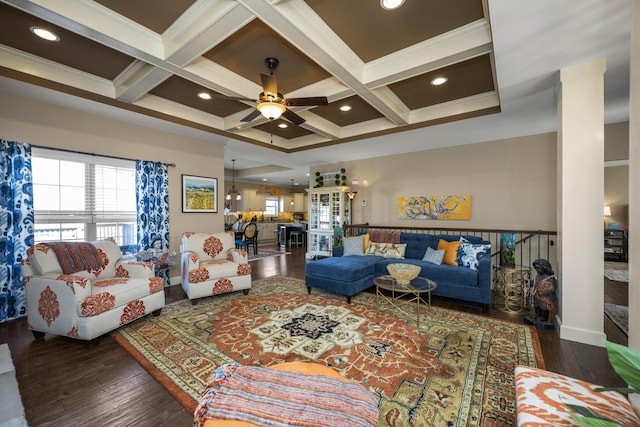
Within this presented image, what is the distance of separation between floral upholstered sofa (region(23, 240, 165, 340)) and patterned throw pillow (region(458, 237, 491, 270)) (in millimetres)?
4004

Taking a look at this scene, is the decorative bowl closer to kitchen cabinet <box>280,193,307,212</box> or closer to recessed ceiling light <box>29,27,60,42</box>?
recessed ceiling light <box>29,27,60,42</box>

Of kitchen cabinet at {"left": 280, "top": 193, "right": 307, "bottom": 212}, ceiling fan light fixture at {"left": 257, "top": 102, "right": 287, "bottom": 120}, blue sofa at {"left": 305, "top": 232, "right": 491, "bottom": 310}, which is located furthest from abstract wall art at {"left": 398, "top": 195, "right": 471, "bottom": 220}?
kitchen cabinet at {"left": 280, "top": 193, "right": 307, "bottom": 212}

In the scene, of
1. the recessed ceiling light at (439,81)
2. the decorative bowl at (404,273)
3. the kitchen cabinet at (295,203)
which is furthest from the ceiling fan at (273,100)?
the kitchen cabinet at (295,203)

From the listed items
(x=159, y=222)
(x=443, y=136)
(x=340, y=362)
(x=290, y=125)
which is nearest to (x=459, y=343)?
(x=340, y=362)

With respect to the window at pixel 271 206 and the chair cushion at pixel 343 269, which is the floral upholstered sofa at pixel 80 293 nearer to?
the chair cushion at pixel 343 269

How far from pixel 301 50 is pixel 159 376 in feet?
9.67

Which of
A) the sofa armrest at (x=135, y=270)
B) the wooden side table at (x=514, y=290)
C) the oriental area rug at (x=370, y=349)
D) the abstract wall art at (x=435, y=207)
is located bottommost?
the oriental area rug at (x=370, y=349)

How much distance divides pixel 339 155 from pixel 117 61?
4339mm

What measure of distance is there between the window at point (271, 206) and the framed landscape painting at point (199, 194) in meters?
6.40

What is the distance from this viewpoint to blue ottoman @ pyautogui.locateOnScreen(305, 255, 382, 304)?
141 inches

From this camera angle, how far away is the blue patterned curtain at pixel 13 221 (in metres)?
3.03

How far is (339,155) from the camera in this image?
6.27 metres

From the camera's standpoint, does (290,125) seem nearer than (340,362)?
No

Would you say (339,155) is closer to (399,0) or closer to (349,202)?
(349,202)
